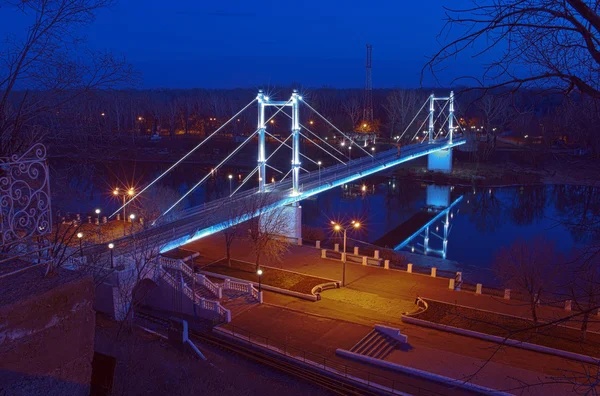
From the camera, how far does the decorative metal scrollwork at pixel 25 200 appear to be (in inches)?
103

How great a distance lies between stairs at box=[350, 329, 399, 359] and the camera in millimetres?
9491

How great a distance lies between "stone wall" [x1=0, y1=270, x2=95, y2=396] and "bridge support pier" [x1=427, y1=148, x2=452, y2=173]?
37160 mm

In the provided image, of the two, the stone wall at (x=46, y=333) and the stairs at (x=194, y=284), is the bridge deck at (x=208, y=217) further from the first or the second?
the stone wall at (x=46, y=333)

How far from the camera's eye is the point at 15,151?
3.62 m

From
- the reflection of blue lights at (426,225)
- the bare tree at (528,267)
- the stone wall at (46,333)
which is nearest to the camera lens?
the stone wall at (46,333)

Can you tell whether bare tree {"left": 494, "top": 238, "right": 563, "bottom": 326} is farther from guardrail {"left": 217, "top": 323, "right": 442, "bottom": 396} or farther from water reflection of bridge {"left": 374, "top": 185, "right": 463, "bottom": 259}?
water reflection of bridge {"left": 374, "top": 185, "right": 463, "bottom": 259}

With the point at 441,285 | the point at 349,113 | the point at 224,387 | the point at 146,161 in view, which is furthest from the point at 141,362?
the point at 349,113

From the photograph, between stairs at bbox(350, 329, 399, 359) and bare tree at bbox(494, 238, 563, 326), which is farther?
bare tree at bbox(494, 238, 563, 326)

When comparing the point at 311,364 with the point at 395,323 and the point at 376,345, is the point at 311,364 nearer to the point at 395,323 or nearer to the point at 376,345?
the point at 376,345

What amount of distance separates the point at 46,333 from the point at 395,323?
9.56 m

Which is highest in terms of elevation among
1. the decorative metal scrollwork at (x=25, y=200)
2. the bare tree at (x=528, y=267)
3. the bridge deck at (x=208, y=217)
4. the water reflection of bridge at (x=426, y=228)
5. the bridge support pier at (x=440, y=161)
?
the decorative metal scrollwork at (x=25, y=200)

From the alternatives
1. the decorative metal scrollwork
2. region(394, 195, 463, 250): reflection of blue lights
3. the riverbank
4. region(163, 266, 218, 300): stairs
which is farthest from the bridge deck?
the riverbank

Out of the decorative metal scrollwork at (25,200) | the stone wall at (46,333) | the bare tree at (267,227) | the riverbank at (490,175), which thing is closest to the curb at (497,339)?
→ the bare tree at (267,227)

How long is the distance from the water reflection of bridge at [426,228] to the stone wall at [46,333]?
1811cm
